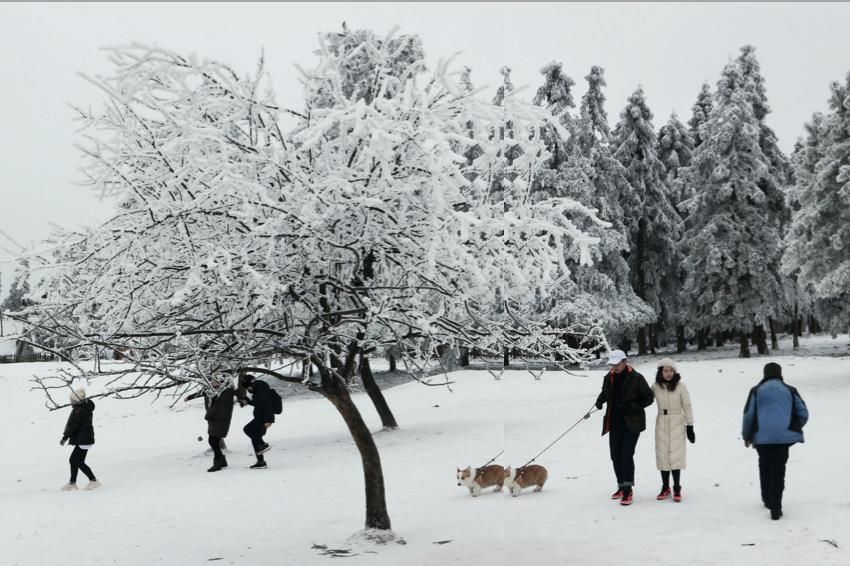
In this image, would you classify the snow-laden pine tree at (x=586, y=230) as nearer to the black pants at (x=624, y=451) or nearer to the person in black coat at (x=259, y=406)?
the person in black coat at (x=259, y=406)

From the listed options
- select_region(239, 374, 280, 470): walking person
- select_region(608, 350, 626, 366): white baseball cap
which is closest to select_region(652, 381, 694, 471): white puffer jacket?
select_region(608, 350, 626, 366): white baseball cap

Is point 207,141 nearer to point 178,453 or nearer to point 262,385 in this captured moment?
point 262,385

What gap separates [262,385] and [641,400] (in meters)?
7.62

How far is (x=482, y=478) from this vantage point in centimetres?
1112

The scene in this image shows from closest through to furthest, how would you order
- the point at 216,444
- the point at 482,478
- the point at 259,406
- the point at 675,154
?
the point at 482,478
the point at 259,406
the point at 216,444
the point at 675,154

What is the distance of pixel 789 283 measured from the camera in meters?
35.5

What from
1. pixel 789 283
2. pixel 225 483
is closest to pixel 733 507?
pixel 225 483

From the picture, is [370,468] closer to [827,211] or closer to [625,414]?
[625,414]

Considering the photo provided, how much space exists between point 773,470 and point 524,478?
3.49m

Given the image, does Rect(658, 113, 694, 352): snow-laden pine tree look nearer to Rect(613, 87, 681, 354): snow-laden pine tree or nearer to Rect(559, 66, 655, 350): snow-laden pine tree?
Rect(613, 87, 681, 354): snow-laden pine tree

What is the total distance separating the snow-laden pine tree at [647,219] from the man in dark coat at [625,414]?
3060cm

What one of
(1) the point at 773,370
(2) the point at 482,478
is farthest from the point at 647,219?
(1) the point at 773,370

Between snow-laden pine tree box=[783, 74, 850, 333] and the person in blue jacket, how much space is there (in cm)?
1473

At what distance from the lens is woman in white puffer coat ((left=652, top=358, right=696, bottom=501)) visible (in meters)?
9.53
